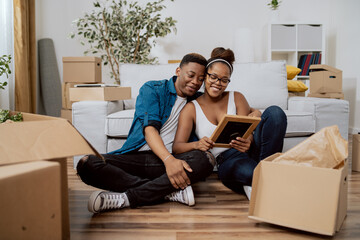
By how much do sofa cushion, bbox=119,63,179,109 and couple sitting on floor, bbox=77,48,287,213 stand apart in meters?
0.76

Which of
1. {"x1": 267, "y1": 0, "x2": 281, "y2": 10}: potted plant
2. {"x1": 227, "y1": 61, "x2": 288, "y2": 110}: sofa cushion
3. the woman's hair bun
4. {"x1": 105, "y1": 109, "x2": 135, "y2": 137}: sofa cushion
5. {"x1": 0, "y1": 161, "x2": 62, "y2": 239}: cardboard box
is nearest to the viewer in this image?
{"x1": 0, "y1": 161, "x2": 62, "y2": 239}: cardboard box

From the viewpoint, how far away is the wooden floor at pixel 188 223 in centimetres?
109

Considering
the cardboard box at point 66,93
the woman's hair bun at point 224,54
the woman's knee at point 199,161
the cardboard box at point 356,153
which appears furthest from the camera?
the cardboard box at point 66,93

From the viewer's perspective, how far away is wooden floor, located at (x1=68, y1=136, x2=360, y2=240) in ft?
3.58

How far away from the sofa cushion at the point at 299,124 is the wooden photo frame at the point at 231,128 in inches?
25.6

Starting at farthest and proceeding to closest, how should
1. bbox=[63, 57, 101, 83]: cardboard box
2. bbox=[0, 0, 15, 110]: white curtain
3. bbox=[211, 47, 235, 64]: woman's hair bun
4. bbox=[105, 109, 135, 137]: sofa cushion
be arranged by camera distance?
bbox=[63, 57, 101, 83]: cardboard box, bbox=[0, 0, 15, 110]: white curtain, bbox=[105, 109, 135, 137]: sofa cushion, bbox=[211, 47, 235, 64]: woman's hair bun

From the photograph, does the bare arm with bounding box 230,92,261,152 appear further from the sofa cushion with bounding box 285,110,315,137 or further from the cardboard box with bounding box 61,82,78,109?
the cardboard box with bounding box 61,82,78,109

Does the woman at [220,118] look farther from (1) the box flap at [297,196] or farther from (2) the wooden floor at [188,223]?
(1) the box flap at [297,196]

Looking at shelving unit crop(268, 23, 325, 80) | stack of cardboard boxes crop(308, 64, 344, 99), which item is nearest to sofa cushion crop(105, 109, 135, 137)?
stack of cardboard boxes crop(308, 64, 344, 99)

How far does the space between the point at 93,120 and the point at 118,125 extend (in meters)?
0.18

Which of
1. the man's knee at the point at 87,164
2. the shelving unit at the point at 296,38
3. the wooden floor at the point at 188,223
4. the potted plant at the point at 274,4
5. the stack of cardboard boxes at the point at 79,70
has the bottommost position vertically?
the wooden floor at the point at 188,223

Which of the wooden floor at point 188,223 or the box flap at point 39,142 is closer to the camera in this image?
the box flap at point 39,142

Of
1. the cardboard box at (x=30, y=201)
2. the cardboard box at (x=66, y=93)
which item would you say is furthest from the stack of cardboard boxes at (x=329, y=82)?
the cardboard box at (x=30, y=201)

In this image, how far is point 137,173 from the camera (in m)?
1.49
